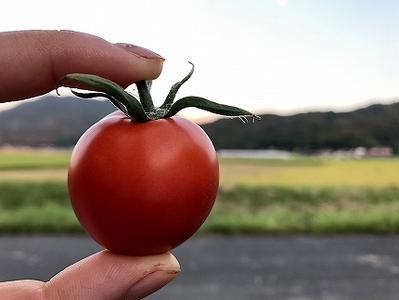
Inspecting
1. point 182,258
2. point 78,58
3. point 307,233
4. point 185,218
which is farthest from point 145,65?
point 307,233

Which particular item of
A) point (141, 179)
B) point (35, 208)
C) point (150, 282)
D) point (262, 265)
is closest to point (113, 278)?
point (150, 282)

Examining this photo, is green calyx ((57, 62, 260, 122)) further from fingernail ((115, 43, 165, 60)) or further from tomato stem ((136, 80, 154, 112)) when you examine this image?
fingernail ((115, 43, 165, 60))

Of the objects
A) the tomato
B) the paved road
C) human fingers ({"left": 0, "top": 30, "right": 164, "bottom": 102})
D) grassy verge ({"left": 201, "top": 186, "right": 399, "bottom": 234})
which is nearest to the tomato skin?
the tomato

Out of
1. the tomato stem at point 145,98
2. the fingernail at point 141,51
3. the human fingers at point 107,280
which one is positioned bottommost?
the human fingers at point 107,280

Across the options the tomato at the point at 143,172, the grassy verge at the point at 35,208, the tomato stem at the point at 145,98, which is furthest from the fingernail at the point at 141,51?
the grassy verge at the point at 35,208

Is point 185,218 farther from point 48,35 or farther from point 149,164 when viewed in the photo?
point 48,35

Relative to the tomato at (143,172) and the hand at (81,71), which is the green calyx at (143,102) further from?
the hand at (81,71)

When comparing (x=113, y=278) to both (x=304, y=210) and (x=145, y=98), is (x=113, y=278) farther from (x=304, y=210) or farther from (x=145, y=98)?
(x=304, y=210)
